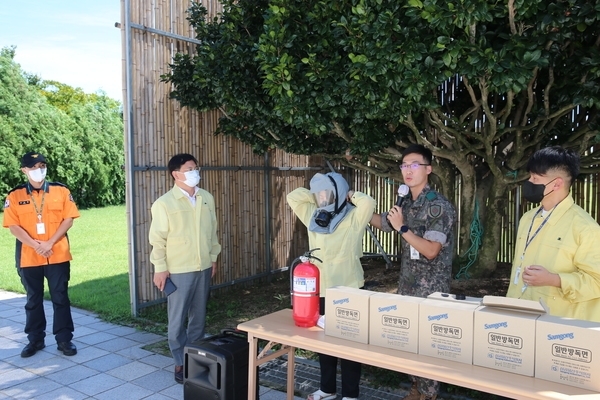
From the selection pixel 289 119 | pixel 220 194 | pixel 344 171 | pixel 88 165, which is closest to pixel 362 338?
pixel 289 119

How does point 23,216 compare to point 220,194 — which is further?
point 220,194

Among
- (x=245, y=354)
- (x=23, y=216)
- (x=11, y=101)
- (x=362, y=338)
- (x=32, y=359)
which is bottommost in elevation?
(x=32, y=359)

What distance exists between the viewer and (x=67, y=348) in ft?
15.6

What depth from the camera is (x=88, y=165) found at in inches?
824

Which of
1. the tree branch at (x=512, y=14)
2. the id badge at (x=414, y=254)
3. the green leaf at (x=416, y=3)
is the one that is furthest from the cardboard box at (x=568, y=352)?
the green leaf at (x=416, y=3)

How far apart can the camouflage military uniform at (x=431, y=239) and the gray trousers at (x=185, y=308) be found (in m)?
1.80

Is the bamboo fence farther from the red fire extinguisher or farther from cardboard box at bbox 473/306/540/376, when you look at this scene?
cardboard box at bbox 473/306/540/376

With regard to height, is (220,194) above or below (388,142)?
below

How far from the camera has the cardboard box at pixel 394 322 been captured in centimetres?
253

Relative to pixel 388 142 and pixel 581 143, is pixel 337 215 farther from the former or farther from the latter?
pixel 581 143

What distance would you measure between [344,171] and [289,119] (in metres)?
3.96

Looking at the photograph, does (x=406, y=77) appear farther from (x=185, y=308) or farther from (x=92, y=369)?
(x=92, y=369)

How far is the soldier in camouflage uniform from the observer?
3.11 m

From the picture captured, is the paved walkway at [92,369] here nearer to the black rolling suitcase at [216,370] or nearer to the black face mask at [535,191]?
the black rolling suitcase at [216,370]
